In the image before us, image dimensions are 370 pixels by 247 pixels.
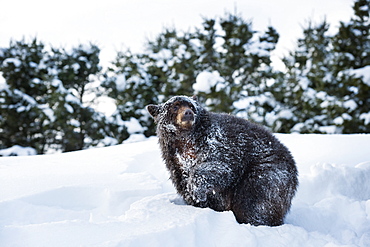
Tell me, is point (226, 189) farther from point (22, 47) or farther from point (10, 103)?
point (22, 47)

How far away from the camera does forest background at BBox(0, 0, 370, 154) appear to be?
16.1 metres

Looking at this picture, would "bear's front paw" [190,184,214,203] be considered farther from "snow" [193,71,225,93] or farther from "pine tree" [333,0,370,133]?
"pine tree" [333,0,370,133]

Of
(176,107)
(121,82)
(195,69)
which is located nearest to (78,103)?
(121,82)

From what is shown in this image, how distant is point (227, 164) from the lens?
2.94m

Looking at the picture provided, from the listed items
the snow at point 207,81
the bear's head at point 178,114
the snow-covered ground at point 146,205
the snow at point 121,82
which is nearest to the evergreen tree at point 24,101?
the snow at point 121,82

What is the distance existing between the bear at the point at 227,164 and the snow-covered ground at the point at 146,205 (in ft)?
0.98

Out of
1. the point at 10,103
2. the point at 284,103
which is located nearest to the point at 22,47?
the point at 10,103

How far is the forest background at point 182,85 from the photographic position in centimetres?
1608

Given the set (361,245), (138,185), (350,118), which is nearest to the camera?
(361,245)

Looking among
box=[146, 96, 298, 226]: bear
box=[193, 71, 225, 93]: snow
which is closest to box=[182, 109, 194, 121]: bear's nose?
box=[146, 96, 298, 226]: bear

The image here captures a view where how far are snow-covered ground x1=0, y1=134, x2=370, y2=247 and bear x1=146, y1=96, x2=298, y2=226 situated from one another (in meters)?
0.30

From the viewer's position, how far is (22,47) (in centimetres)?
1850

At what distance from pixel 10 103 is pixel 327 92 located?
1761 centimetres

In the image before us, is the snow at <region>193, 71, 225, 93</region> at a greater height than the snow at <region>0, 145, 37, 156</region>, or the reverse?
the snow at <region>193, 71, 225, 93</region>
